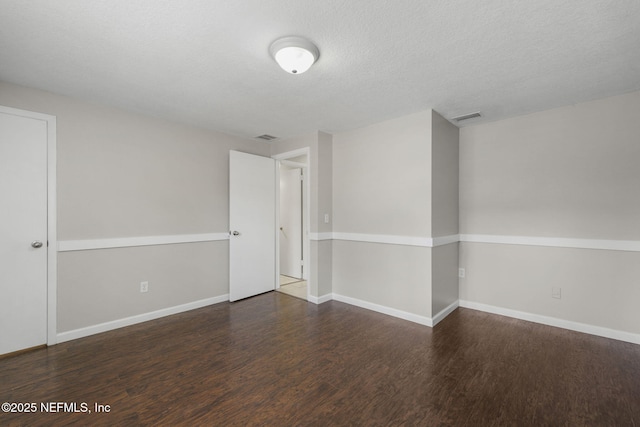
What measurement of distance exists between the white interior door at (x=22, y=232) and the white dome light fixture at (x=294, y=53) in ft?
8.00

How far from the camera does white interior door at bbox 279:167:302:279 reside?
208 inches

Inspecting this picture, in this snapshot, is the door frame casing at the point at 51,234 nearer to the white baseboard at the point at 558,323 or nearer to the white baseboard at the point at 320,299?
the white baseboard at the point at 320,299

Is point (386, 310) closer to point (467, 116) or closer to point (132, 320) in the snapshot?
point (467, 116)

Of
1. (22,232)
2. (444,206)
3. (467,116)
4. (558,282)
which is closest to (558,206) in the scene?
(558,282)

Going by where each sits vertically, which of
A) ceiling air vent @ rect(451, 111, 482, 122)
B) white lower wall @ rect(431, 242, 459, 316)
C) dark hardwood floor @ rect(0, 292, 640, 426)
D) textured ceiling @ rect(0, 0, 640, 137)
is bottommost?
dark hardwood floor @ rect(0, 292, 640, 426)

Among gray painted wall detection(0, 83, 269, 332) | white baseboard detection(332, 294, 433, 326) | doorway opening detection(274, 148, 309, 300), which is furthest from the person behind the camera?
doorway opening detection(274, 148, 309, 300)

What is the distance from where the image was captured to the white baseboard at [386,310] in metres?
3.17

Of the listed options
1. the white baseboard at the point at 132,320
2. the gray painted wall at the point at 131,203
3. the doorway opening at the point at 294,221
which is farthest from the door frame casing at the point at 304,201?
the white baseboard at the point at 132,320

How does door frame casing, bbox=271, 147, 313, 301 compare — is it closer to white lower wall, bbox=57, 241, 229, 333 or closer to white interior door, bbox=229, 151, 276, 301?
white interior door, bbox=229, 151, 276, 301

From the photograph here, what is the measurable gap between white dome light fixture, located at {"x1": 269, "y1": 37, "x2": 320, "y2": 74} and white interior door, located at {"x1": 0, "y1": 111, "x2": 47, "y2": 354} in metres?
2.44

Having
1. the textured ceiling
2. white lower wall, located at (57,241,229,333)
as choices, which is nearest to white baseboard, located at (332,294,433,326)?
white lower wall, located at (57,241,229,333)

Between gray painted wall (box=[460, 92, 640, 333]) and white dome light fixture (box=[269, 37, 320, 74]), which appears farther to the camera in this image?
gray painted wall (box=[460, 92, 640, 333])

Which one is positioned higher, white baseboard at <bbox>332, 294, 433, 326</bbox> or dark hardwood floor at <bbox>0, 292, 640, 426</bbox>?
white baseboard at <bbox>332, 294, 433, 326</bbox>

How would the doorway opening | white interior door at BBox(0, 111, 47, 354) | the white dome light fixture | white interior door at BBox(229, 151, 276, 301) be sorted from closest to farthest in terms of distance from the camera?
→ the white dome light fixture, white interior door at BBox(0, 111, 47, 354), white interior door at BBox(229, 151, 276, 301), the doorway opening
